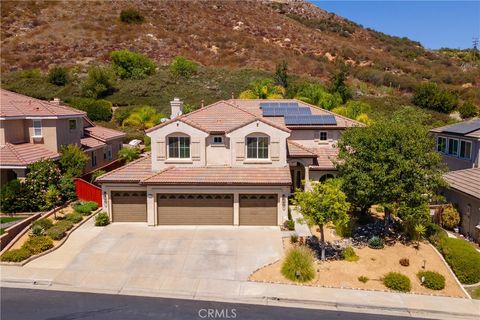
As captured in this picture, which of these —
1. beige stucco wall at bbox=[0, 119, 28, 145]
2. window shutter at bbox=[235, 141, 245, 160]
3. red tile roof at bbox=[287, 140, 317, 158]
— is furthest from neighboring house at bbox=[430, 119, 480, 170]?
beige stucco wall at bbox=[0, 119, 28, 145]

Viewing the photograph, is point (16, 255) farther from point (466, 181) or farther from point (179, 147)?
point (466, 181)

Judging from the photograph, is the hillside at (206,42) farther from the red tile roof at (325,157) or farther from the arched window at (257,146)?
the arched window at (257,146)

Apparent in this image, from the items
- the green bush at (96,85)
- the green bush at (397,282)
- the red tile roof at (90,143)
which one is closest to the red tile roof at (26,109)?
the red tile roof at (90,143)

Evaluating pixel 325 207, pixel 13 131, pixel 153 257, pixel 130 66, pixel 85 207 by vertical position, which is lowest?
pixel 153 257

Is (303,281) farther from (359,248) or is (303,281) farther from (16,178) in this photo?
(16,178)

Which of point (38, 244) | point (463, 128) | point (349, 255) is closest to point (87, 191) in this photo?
point (38, 244)

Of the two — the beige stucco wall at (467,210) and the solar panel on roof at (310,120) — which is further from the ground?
the solar panel on roof at (310,120)
